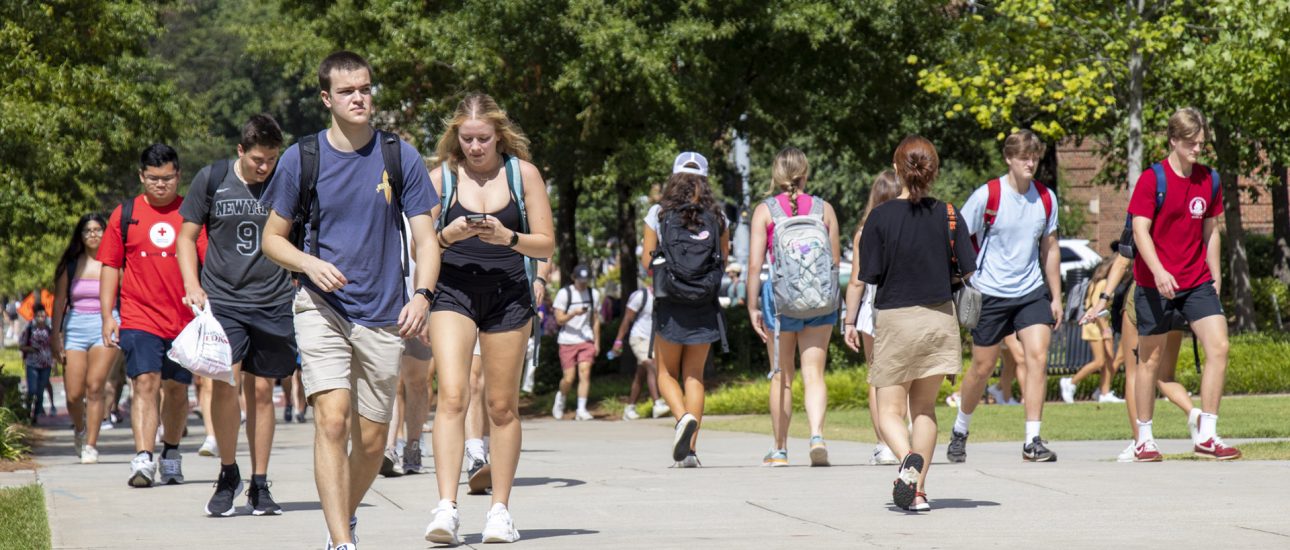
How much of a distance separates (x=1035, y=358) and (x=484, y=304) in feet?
13.7

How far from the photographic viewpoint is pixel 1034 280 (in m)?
9.78

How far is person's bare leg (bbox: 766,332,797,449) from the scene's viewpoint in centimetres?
1005

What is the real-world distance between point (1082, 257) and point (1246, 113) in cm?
2190

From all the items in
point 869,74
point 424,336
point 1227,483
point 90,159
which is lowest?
point 1227,483

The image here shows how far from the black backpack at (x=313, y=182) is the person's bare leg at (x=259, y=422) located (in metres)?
2.15

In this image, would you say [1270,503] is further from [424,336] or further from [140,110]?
[140,110]

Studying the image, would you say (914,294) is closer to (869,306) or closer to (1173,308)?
(1173,308)

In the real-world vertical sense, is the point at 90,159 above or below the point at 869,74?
below

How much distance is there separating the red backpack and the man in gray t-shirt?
401 cm

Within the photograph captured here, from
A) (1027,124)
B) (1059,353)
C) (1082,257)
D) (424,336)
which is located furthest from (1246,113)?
(1082,257)

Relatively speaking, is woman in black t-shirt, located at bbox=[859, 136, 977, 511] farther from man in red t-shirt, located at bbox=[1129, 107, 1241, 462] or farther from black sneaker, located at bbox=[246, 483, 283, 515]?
black sneaker, located at bbox=[246, 483, 283, 515]

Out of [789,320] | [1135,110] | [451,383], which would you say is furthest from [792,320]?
[1135,110]

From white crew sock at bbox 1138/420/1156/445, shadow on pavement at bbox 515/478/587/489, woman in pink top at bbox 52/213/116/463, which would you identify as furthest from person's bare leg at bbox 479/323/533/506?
woman in pink top at bbox 52/213/116/463

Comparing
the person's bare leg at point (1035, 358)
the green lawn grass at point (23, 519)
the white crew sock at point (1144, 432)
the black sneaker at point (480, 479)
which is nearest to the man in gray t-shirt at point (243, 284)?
the green lawn grass at point (23, 519)
